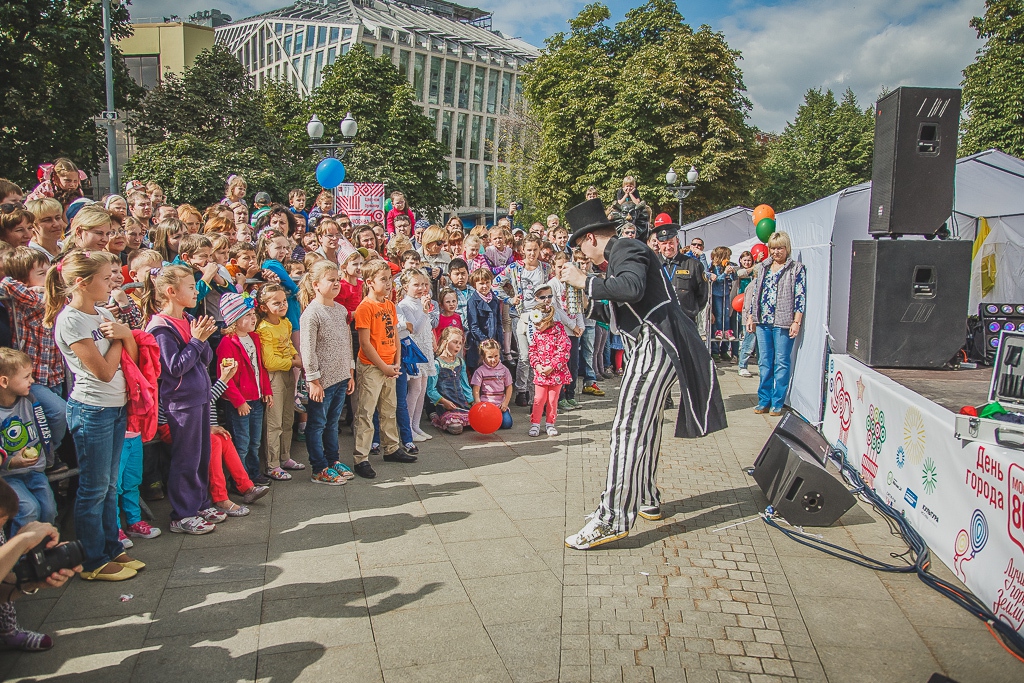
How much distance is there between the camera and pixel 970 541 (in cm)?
415

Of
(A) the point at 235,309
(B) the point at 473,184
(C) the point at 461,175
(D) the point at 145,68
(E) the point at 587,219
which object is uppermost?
(D) the point at 145,68

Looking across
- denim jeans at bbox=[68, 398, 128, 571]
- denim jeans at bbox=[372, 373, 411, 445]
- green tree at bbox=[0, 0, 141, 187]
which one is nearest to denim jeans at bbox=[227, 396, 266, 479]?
denim jeans at bbox=[68, 398, 128, 571]

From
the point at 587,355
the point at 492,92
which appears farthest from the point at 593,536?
the point at 492,92

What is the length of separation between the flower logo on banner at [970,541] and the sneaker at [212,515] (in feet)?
15.3

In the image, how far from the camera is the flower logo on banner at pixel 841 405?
264 inches

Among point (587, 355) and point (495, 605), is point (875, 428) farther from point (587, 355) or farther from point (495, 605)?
point (587, 355)

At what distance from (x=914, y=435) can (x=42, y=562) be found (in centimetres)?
508

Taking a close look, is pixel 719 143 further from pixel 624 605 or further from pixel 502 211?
pixel 502 211

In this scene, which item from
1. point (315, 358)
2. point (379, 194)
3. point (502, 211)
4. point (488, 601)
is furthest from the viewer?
point (502, 211)

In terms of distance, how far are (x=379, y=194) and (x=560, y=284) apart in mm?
7342

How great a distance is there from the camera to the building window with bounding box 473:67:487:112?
75500 mm

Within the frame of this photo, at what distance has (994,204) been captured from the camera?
35.2 ft

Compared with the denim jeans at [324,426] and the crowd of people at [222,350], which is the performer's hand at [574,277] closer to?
the crowd of people at [222,350]

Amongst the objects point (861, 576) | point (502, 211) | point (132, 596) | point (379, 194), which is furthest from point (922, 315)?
point (502, 211)
